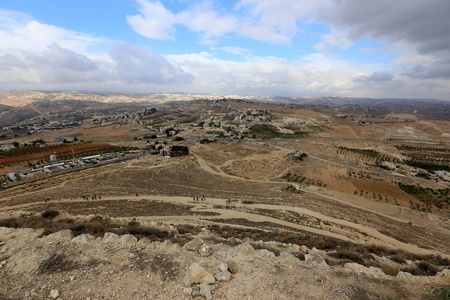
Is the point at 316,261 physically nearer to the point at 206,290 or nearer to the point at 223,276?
the point at 223,276

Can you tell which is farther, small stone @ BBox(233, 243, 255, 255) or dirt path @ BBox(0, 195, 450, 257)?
dirt path @ BBox(0, 195, 450, 257)

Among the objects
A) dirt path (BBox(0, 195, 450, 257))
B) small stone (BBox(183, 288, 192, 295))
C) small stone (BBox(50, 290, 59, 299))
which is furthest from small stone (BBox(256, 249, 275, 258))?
dirt path (BBox(0, 195, 450, 257))

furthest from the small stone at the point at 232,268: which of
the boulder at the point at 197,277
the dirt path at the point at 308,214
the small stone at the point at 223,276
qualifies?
the dirt path at the point at 308,214

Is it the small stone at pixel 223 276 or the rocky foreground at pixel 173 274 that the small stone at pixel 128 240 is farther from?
the small stone at pixel 223 276

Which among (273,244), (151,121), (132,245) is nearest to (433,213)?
(273,244)

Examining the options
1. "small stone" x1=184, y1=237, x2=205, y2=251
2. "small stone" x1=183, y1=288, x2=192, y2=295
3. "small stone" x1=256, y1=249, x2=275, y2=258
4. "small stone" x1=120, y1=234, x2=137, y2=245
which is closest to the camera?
"small stone" x1=183, y1=288, x2=192, y2=295

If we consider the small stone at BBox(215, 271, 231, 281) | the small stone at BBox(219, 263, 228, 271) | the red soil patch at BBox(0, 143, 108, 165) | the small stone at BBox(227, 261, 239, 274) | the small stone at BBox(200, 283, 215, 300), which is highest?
the small stone at BBox(200, 283, 215, 300)

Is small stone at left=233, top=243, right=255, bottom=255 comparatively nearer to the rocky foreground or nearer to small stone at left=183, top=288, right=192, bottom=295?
the rocky foreground
